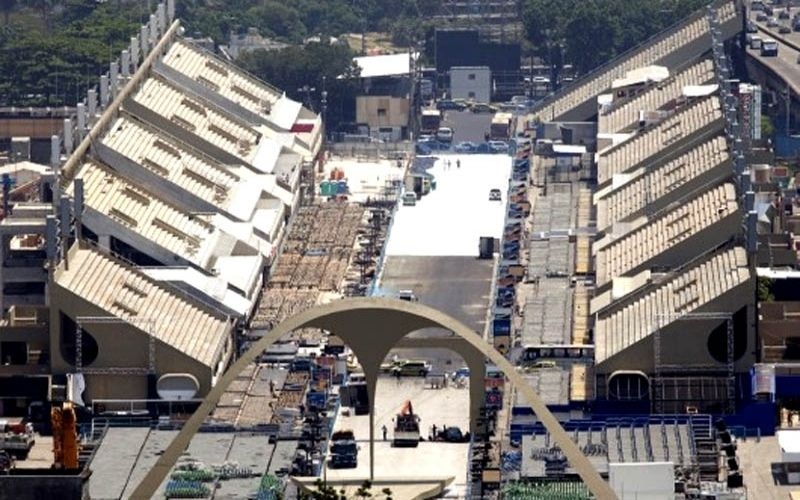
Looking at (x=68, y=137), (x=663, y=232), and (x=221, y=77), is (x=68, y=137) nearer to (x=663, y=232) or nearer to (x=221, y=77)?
(x=663, y=232)

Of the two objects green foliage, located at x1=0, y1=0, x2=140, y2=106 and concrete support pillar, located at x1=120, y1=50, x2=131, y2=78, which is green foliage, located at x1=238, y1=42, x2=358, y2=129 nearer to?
green foliage, located at x1=0, y1=0, x2=140, y2=106

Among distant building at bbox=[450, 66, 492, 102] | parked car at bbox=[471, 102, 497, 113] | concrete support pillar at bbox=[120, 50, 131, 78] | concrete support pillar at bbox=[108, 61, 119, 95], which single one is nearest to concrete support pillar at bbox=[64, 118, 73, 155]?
concrete support pillar at bbox=[108, 61, 119, 95]

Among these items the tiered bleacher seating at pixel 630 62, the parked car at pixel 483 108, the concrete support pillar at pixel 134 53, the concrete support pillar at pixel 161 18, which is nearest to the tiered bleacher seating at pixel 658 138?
the tiered bleacher seating at pixel 630 62

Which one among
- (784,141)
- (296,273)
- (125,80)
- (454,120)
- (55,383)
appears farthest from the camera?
(454,120)

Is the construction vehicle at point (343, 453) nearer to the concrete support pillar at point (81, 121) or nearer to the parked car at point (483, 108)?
the concrete support pillar at point (81, 121)

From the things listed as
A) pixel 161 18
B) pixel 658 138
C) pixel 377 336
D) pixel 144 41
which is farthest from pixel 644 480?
pixel 161 18

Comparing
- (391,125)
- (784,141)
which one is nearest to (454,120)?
(391,125)

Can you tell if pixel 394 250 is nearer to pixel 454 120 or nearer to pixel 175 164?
pixel 175 164
